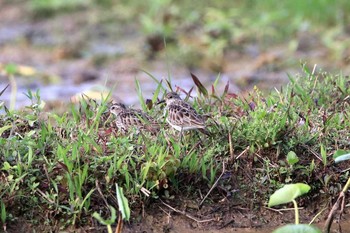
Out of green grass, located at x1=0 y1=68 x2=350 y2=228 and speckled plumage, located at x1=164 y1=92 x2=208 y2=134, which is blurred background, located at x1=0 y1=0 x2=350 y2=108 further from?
speckled plumage, located at x1=164 y1=92 x2=208 y2=134

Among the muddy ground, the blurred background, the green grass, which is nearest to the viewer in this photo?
A: the green grass

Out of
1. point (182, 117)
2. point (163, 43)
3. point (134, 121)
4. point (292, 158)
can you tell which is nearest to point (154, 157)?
point (182, 117)

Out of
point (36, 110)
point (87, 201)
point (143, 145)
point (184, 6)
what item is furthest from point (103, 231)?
point (184, 6)

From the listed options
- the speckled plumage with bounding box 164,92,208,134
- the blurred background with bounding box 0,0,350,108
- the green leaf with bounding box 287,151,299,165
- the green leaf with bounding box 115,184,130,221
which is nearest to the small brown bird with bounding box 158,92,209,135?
the speckled plumage with bounding box 164,92,208,134

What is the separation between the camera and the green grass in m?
5.19

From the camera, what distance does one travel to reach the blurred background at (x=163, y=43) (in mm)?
11016

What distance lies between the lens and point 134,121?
19.3ft

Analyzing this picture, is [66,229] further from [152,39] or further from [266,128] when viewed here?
[152,39]

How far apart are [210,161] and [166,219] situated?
504 millimetres

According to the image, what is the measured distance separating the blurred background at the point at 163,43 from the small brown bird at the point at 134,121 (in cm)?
372

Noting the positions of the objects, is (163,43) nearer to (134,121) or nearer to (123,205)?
(134,121)

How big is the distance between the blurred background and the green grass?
3.76 meters

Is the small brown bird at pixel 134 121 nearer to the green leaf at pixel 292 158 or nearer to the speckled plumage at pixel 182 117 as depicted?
the speckled plumage at pixel 182 117

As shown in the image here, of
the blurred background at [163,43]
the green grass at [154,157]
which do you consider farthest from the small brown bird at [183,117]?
the blurred background at [163,43]
